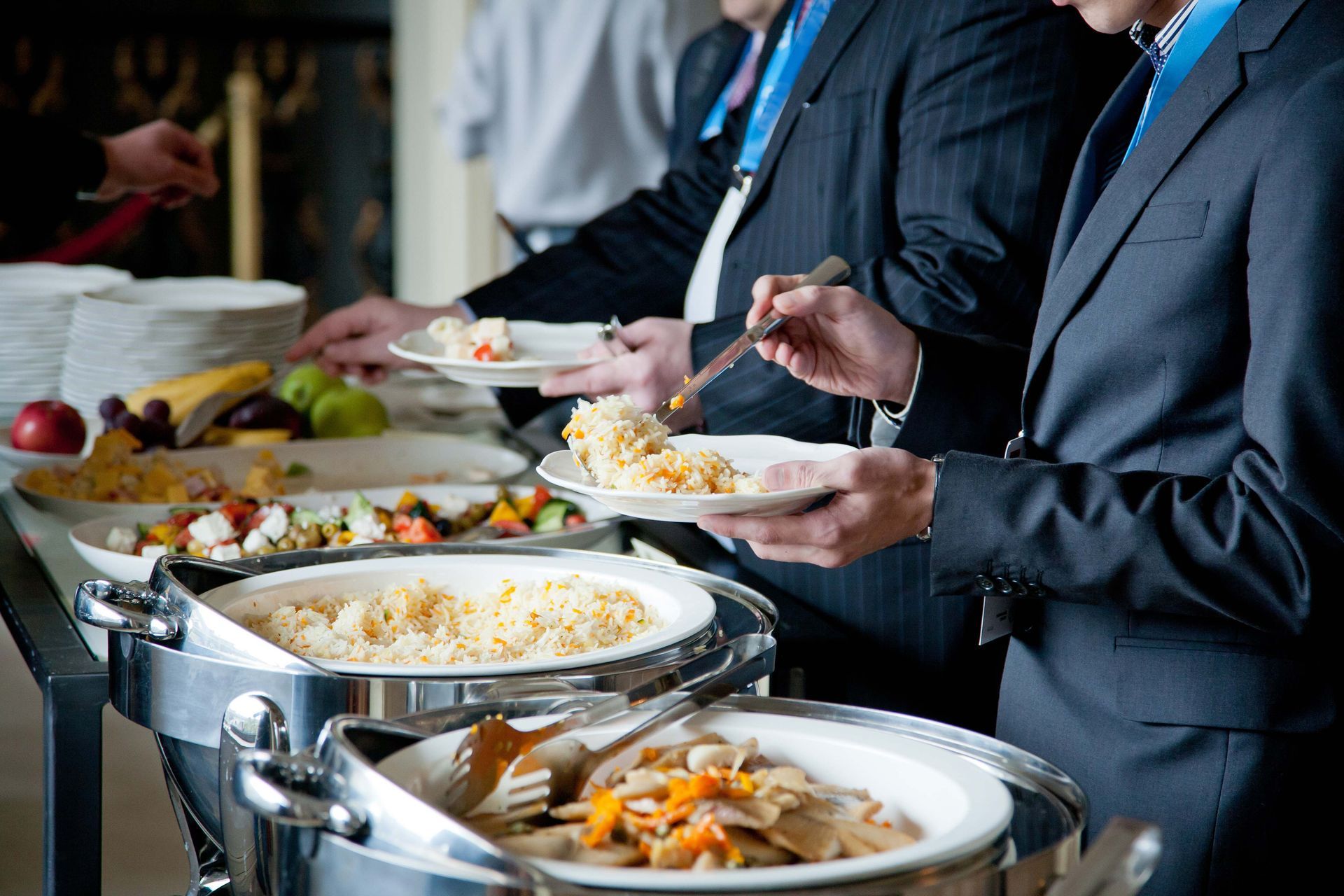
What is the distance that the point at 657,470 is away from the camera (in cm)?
98

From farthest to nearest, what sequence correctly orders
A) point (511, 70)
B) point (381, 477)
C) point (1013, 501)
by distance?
point (511, 70), point (381, 477), point (1013, 501)

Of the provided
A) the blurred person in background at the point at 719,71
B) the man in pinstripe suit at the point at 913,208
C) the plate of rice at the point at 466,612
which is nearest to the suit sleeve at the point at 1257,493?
the plate of rice at the point at 466,612

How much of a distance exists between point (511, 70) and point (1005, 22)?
2.62 meters

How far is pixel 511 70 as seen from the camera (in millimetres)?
3859

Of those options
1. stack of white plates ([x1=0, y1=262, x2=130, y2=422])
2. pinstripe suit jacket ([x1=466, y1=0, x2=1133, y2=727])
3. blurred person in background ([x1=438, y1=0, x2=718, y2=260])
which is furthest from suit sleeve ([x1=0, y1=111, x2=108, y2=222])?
blurred person in background ([x1=438, y1=0, x2=718, y2=260])

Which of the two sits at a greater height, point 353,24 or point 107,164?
point 353,24

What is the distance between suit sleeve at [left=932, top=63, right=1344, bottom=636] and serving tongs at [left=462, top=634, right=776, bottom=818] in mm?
283

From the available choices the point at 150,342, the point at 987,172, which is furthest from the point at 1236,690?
the point at 150,342

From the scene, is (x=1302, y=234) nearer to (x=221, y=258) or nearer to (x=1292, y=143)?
(x=1292, y=143)

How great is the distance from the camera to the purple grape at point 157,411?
1.84 metres

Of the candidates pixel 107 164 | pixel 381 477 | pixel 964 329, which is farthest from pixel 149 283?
pixel 964 329

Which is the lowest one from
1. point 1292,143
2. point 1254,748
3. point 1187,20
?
point 1254,748

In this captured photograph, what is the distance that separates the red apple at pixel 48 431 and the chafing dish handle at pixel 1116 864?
5.36 ft

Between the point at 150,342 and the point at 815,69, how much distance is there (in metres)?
1.13
